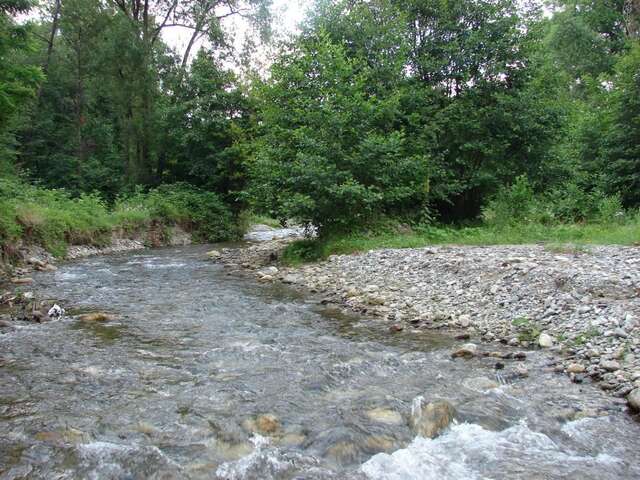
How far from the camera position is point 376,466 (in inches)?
147

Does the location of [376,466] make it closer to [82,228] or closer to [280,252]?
[280,252]

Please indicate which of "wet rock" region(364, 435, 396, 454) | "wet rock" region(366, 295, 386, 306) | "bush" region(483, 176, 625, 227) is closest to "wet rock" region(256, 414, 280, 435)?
"wet rock" region(364, 435, 396, 454)

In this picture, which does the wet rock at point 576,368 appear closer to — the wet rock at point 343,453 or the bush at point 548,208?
the wet rock at point 343,453

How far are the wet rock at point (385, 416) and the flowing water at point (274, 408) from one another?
2 centimetres

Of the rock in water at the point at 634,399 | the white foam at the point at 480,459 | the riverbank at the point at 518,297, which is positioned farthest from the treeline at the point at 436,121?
the white foam at the point at 480,459

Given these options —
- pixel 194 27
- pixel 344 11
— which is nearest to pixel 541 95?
pixel 344 11

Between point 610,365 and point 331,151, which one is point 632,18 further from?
point 610,365

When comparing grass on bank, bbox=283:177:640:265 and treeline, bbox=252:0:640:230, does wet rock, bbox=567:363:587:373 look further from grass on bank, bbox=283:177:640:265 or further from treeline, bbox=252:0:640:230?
treeline, bbox=252:0:640:230

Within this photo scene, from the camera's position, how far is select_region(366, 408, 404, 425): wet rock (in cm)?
441

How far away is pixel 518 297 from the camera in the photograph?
7664 millimetres

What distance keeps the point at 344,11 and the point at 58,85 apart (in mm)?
21672

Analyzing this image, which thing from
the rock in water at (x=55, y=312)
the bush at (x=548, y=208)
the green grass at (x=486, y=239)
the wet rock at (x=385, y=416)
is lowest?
the wet rock at (x=385, y=416)

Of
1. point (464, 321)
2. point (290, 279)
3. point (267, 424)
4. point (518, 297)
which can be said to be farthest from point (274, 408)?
point (290, 279)

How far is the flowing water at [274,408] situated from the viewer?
3703 mm
